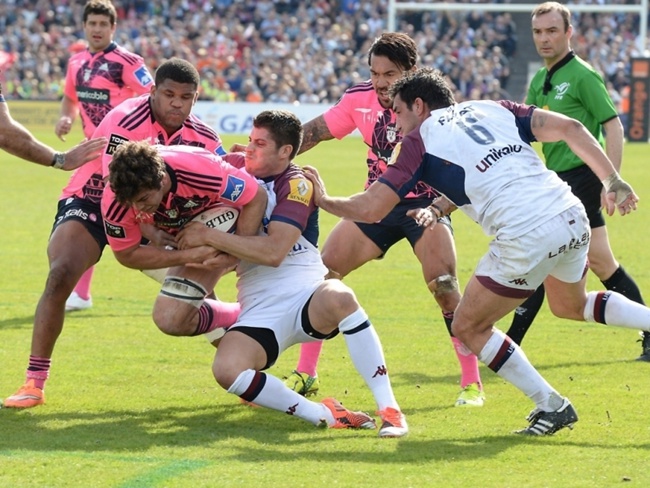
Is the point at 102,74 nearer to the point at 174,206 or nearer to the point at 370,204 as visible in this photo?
the point at 174,206

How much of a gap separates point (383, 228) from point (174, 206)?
1835mm

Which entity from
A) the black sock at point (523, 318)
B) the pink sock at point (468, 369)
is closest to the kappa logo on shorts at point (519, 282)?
the pink sock at point (468, 369)

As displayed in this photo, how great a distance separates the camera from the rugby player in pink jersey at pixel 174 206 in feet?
19.2

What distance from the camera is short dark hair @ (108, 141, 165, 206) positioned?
19.0 ft

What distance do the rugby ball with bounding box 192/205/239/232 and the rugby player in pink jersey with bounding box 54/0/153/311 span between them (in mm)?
4310

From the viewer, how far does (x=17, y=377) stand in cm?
756

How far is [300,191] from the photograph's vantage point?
21.1ft

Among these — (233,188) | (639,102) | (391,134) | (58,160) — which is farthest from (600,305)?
(639,102)

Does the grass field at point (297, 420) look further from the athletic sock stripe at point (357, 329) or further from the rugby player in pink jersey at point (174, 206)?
the rugby player in pink jersey at point (174, 206)

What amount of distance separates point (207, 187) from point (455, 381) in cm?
246

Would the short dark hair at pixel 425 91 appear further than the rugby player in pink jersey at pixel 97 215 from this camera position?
No

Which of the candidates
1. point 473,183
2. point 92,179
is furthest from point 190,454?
point 92,179

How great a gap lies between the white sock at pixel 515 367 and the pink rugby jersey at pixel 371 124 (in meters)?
1.74

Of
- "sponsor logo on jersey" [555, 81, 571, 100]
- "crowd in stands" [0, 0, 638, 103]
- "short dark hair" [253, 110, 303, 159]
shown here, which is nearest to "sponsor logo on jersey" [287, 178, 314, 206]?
"short dark hair" [253, 110, 303, 159]
